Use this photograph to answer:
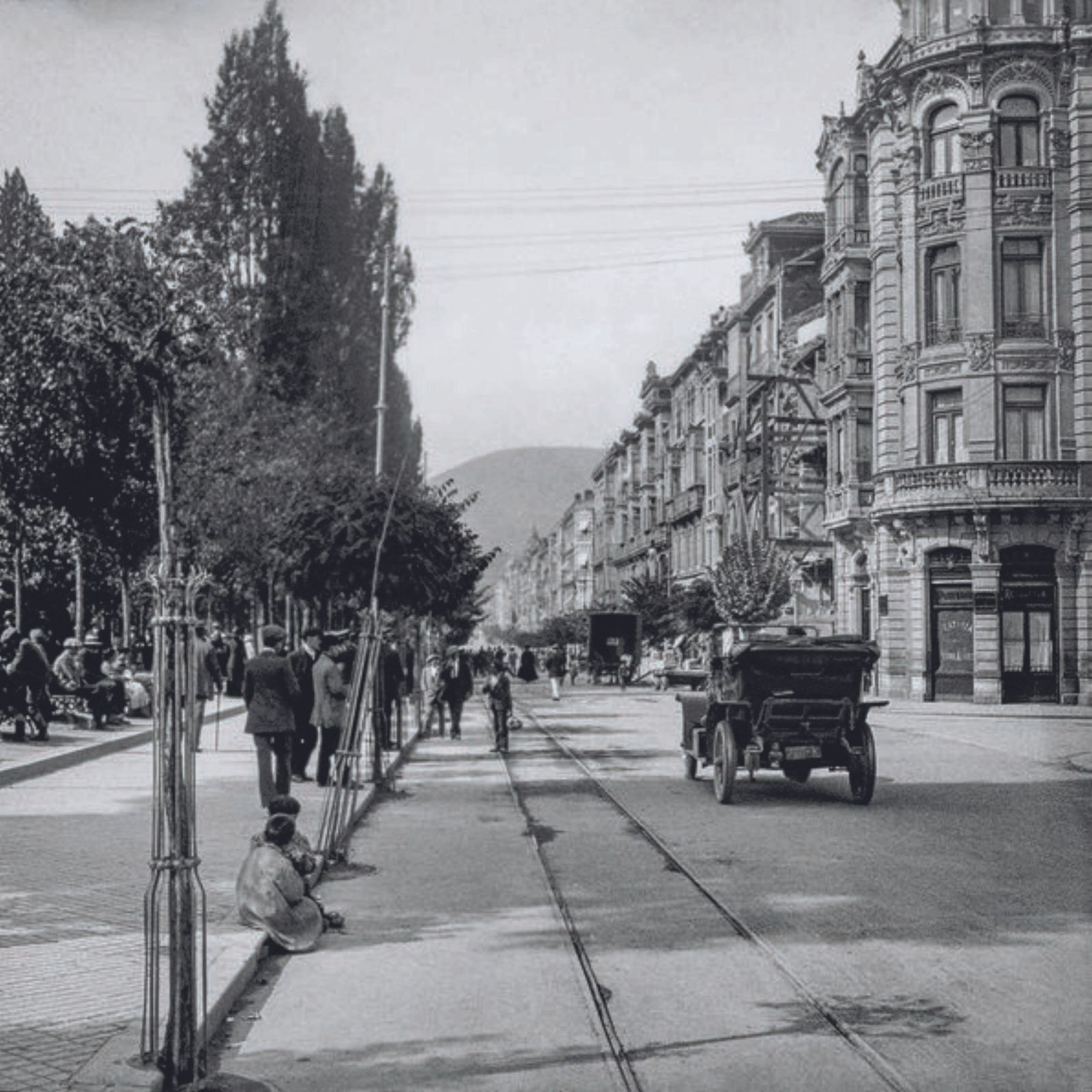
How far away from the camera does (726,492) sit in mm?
61594

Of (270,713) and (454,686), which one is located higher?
(270,713)

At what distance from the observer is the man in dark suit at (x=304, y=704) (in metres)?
16.6

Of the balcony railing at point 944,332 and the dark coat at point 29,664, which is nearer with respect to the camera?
the dark coat at point 29,664

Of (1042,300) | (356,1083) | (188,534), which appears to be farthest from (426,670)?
(356,1083)

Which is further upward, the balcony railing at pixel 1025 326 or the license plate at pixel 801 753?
the balcony railing at pixel 1025 326

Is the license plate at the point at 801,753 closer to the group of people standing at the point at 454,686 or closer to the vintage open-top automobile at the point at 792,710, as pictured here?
the vintage open-top automobile at the point at 792,710

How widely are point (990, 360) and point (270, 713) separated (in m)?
27.8

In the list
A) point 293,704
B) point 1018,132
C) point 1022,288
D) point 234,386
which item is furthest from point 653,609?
point 293,704

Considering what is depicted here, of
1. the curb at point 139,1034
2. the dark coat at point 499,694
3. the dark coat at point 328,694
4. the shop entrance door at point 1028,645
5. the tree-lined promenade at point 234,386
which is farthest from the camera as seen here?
the shop entrance door at point 1028,645

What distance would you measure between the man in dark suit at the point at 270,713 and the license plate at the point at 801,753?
4988 mm

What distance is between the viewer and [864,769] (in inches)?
584

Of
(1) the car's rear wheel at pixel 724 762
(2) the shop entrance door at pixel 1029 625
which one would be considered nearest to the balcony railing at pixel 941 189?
(2) the shop entrance door at pixel 1029 625

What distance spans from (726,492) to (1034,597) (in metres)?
25.2

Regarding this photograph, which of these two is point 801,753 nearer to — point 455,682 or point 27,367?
point 455,682
